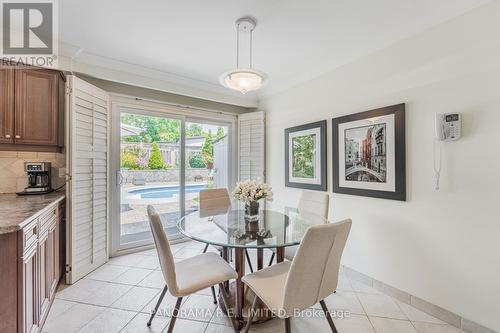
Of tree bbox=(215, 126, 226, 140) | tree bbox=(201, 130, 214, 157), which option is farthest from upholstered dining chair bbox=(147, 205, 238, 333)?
tree bbox=(215, 126, 226, 140)

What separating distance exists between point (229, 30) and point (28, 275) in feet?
7.88

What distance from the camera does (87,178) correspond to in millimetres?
2615

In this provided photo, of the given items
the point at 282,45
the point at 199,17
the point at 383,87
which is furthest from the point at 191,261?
the point at 383,87

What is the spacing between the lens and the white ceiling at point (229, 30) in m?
1.84

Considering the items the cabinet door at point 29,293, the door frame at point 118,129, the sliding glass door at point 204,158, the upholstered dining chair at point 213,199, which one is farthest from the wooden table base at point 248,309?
the door frame at point 118,129

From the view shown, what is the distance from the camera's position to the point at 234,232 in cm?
193

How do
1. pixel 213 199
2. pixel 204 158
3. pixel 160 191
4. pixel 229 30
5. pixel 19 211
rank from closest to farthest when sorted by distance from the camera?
pixel 19 211 → pixel 229 30 → pixel 213 199 → pixel 160 191 → pixel 204 158

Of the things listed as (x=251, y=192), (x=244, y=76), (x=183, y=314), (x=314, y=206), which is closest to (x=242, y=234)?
(x=251, y=192)

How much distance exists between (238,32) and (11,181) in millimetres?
2818

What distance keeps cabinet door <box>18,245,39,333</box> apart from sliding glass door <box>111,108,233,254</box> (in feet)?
5.19

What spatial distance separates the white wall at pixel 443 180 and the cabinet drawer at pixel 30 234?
110 inches

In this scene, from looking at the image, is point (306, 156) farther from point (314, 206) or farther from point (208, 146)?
point (208, 146)

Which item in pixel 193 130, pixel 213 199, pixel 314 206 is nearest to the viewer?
pixel 314 206

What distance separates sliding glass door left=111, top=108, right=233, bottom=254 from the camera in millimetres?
3219
